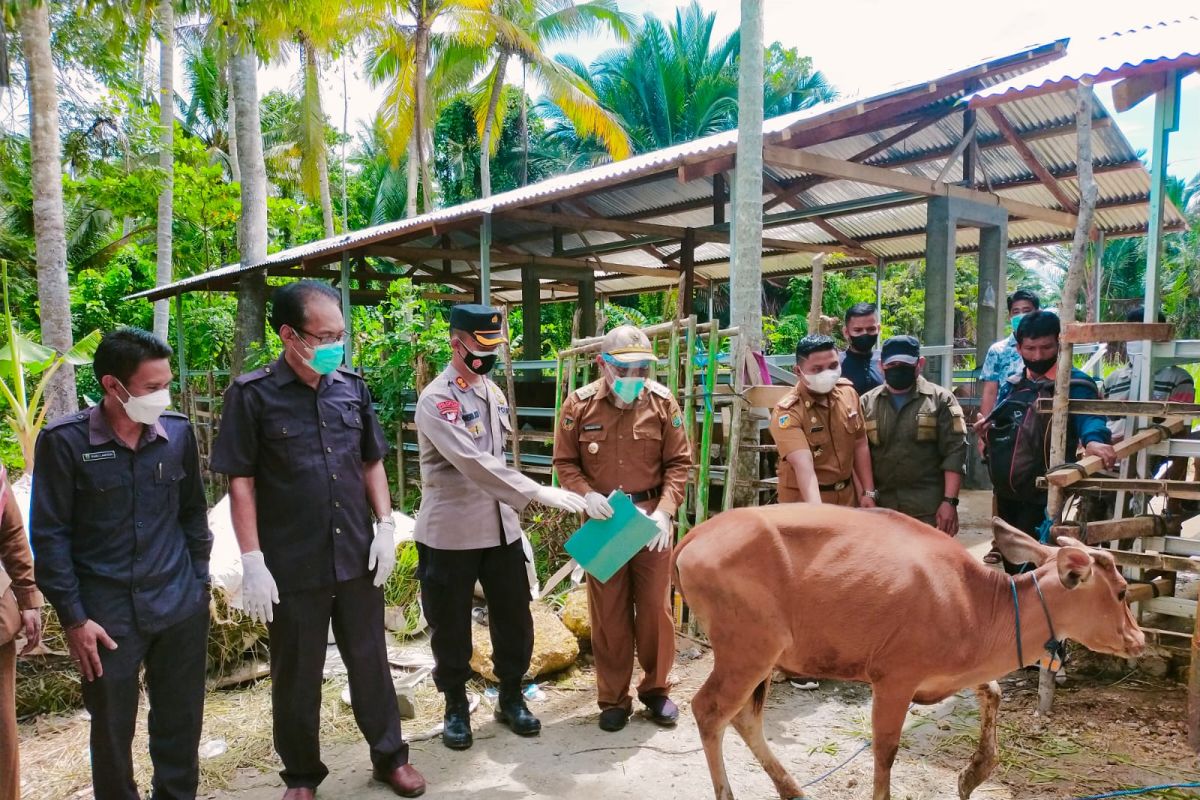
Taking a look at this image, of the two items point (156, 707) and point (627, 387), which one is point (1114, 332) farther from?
point (156, 707)

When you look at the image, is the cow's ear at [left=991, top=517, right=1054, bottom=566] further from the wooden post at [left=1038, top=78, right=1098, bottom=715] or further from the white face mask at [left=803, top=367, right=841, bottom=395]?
the white face mask at [left=803, top=367, right=841, bottom=395]

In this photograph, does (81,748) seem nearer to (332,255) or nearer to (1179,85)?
(1179,85)

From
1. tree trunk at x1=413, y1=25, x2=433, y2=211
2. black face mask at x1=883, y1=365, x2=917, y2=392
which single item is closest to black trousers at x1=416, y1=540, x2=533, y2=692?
black face mask at x1=883, y1=365, x2=917, y2=392

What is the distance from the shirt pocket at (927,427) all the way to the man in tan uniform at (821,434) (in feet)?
0.98

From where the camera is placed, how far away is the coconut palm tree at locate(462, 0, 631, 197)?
60.5 feet

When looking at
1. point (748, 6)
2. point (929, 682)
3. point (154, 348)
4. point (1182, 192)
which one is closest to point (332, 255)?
point (748, 6)

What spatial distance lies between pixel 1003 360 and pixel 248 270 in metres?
10.7

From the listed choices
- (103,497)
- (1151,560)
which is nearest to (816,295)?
(1151,560)

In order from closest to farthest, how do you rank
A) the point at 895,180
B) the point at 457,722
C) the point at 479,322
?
the point at 479,322, the point at 457,722, the point at 895,180

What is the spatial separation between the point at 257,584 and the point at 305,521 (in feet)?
1.03

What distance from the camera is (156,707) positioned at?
3.14 metres

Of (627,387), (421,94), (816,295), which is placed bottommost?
(627,387)

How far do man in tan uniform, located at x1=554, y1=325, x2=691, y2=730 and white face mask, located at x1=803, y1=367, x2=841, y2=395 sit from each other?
29.5 inches

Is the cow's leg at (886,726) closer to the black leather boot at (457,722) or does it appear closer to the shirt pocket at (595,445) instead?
the shirt pocket at (595,445)
